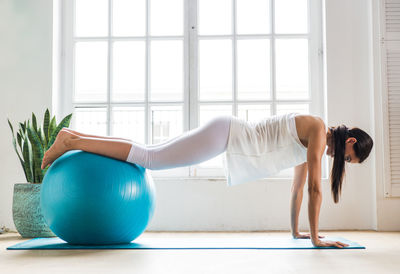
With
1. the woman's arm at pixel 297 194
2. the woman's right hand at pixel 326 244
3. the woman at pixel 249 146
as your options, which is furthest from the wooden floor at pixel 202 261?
the woman's arm at pixel 297 194

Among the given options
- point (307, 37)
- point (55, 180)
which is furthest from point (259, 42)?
point (55, 180)

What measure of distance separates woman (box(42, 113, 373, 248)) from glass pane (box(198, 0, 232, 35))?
151 cm

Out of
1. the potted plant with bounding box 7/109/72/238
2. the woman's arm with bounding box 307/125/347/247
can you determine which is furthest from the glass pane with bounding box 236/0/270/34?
the potted plant with bounding box 7/109/72/238

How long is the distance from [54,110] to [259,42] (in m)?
1.95

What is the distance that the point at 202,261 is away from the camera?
2.04 metres

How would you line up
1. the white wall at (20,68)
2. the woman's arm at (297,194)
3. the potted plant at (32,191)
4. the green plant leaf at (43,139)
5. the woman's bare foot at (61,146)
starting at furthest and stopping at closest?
the white wall at (20,68) → the green plant leaf at (43,139) → the potted plant at (32,191) → the woman's arm at (297,194) → the woman's bare foot at (61,146)

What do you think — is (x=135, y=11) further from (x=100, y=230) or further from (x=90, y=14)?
(x=100, y=230)

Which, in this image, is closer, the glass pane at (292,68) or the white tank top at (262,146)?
the white tank top at (262,146)

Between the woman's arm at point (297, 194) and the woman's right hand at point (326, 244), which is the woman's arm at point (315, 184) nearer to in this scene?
the woman's right hand at point (326, 244)

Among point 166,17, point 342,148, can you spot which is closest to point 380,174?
point 342,148

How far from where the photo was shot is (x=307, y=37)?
12.6 feet

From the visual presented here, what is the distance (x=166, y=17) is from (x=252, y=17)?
795 mm

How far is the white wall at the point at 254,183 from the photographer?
11.7 ft

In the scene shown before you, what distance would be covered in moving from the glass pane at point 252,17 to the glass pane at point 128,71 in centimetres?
93
